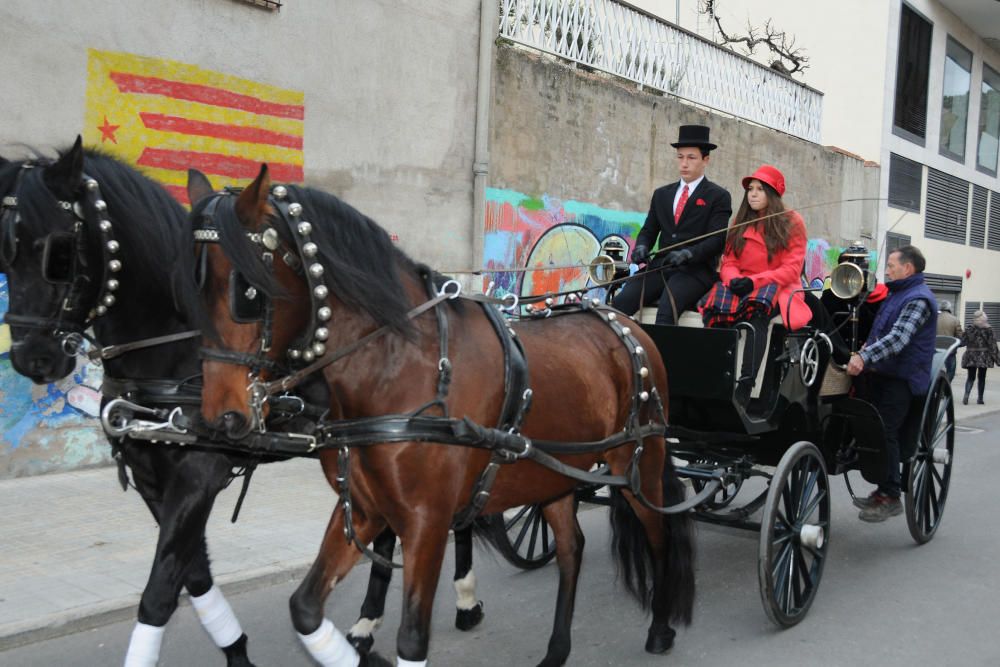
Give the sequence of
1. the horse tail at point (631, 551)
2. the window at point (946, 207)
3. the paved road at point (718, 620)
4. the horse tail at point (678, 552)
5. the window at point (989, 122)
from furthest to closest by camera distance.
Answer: the window at point (989, 122), the window at point (946, 207), the horse tail at point (631, 551), the horse tail at point (678, 552), the paved road at point (718, 620)

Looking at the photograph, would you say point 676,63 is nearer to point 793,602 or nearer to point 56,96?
point 56,96

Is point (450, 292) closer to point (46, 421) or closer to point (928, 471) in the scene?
point (928, 471)

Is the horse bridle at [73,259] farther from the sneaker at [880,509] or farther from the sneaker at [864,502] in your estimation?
the sneaker at [880,509]

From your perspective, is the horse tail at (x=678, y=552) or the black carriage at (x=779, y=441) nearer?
the horse tail at (x=678, y=552)

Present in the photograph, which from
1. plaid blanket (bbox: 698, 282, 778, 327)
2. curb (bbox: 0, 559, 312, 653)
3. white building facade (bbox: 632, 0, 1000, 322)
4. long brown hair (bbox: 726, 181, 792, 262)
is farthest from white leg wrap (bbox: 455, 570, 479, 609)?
white building facade (bbox: 632, 0, 1000, 322)

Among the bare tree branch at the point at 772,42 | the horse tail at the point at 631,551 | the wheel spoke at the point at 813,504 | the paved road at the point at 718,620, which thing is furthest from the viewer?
the bare tree branch at the point at 772,42

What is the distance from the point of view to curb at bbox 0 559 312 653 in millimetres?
4348

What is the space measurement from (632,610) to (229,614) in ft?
7.50

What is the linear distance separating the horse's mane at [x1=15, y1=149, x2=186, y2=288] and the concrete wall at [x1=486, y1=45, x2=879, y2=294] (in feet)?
22.1

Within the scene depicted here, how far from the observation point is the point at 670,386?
16.3 ft

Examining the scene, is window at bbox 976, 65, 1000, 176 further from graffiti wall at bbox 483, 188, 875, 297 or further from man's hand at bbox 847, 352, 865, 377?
man's hand at bbox 847, 352, 865, 377

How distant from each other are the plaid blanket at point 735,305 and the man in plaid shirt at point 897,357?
3.37ft

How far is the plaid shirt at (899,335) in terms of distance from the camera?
18.7 ft

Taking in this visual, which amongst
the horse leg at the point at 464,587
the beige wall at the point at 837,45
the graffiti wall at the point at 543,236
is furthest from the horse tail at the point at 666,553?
the beige wall at the point at 837,45
